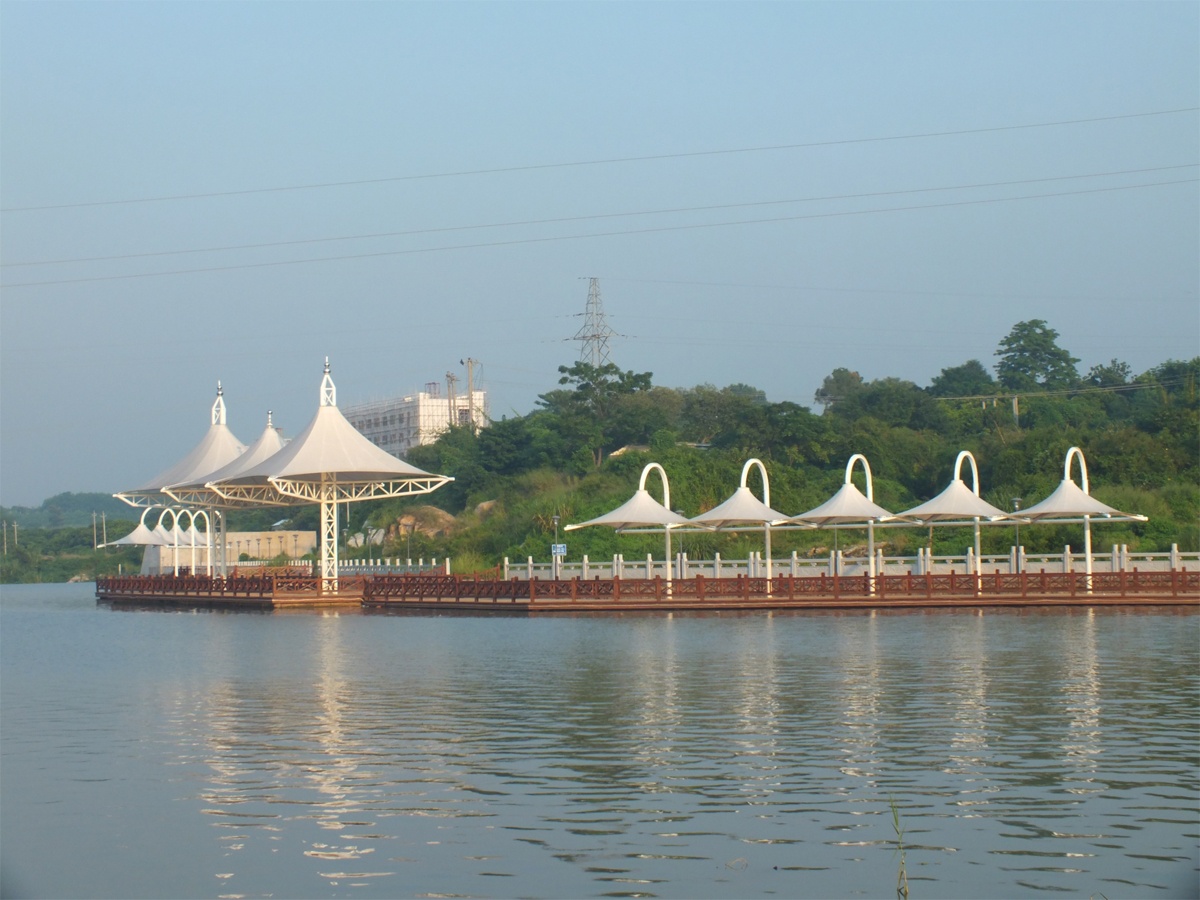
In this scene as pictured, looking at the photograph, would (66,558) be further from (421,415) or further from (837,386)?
(837,386)

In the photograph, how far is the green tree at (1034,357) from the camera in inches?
3506

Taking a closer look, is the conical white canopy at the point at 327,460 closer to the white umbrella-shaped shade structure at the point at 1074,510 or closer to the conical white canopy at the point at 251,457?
the conical white canopy at the point at 251,457

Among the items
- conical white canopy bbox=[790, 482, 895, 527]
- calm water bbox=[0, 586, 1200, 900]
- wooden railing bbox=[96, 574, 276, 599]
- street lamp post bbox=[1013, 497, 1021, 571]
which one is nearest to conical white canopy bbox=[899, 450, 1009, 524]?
conical white canopy bbox=[790, 482, 895, 527]

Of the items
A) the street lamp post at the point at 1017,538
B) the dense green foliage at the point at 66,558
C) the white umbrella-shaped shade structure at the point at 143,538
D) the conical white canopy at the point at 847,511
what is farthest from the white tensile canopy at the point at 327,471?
the dense green foliage at the point at 66,558

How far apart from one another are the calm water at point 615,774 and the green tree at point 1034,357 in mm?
64734

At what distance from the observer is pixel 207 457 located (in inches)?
2404

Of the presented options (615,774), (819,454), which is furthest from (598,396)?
(615,774)

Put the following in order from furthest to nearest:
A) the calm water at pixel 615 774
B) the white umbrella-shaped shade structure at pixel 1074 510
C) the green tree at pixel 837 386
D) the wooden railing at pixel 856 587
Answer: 1. the green tree at pixel 837 386
2. the white umbrella-shaped shade structure at pixel 1074 510
3. the wooden railing at pixel 856 587
4. the calm water at pixel 615 774

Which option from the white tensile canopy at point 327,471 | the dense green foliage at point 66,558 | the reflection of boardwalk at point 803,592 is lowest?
the reflection of boardwalk at point 803,592

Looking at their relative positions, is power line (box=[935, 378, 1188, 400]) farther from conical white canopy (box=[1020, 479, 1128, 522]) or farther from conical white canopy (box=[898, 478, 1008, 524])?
conical white canopy (box=[1020, 479, 1128, 522])

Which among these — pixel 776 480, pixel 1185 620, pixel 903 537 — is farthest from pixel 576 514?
pixel 1185 620

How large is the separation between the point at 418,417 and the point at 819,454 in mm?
55895

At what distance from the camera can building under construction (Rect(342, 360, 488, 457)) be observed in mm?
109750

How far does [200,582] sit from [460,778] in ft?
141
